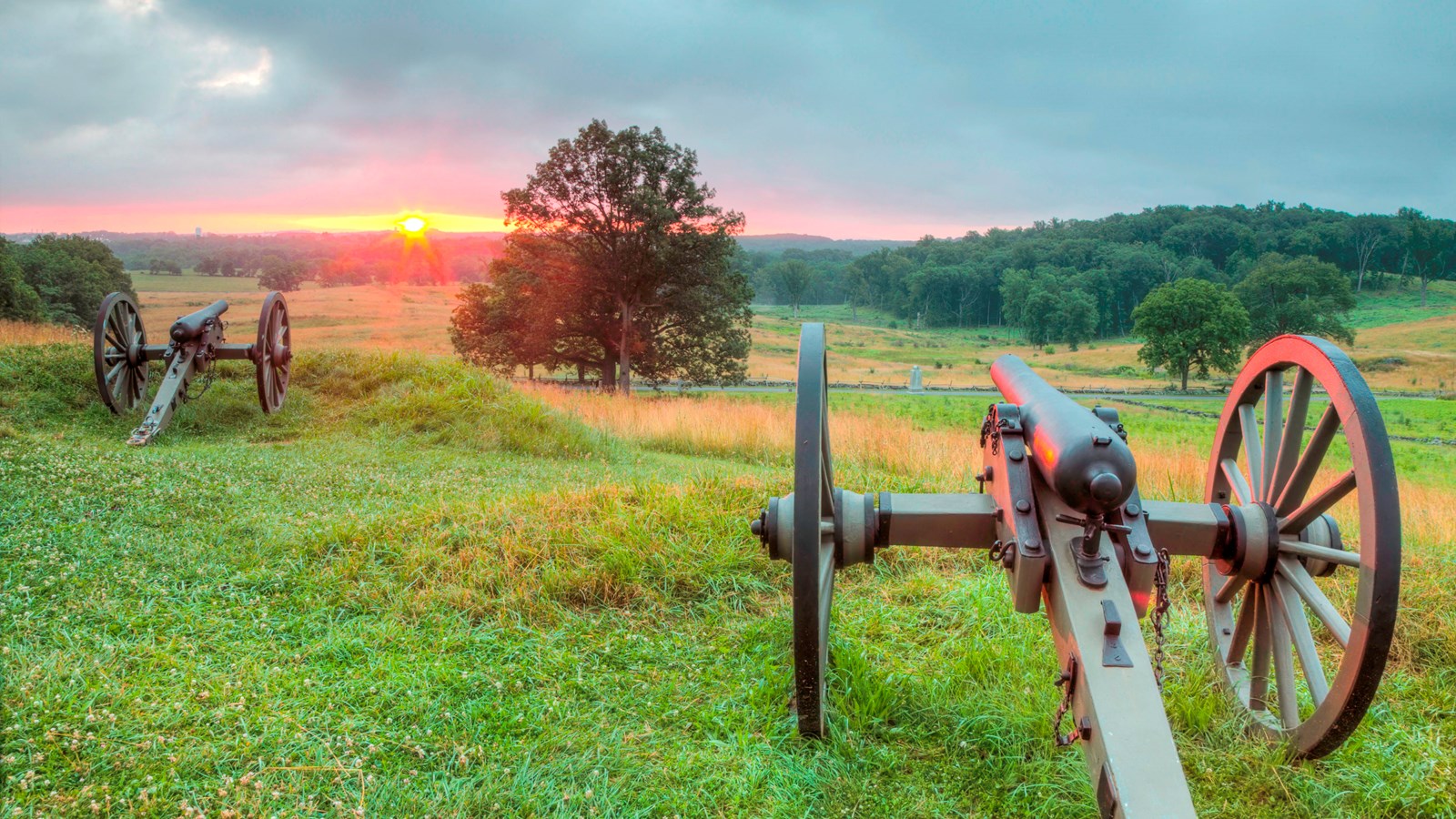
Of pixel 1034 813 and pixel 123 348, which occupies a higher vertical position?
pixel 123 348

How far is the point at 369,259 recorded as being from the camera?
6016 centimetres

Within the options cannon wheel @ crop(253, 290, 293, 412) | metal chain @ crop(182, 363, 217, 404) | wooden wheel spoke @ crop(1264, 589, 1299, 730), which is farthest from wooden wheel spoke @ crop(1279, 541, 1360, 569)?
metal chain @ crop(182, 363, 217, 404)

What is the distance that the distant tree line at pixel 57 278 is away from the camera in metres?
29.1

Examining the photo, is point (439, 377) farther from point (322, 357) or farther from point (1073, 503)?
point (1073, 503)

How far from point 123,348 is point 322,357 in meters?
2.95

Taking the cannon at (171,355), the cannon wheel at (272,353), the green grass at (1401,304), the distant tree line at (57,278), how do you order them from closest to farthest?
the cannon at (171,355) → the cannon wheel at (272,353) → the distant tree line at (57,278) → the green grass at (1401,304)

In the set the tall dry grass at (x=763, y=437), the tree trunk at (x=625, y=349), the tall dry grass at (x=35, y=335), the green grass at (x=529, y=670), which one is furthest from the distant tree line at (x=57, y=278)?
the green grass at (x=529, y=670)

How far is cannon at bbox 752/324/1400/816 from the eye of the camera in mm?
2240

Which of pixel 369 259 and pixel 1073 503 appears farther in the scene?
pixel 369 259

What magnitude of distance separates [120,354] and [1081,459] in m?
10.4

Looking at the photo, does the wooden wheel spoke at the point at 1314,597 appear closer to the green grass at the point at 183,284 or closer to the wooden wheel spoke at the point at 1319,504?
the wooden wheel spoke at the point at 1319,504

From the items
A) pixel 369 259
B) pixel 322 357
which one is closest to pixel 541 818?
pixel 322 357

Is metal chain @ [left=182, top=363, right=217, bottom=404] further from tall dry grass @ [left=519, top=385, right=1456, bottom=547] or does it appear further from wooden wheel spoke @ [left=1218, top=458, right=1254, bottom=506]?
wooden wheel spoke @ [left=1218, top=458, right=1254, bottom=506]

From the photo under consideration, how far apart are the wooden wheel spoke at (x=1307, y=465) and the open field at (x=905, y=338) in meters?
27.9
